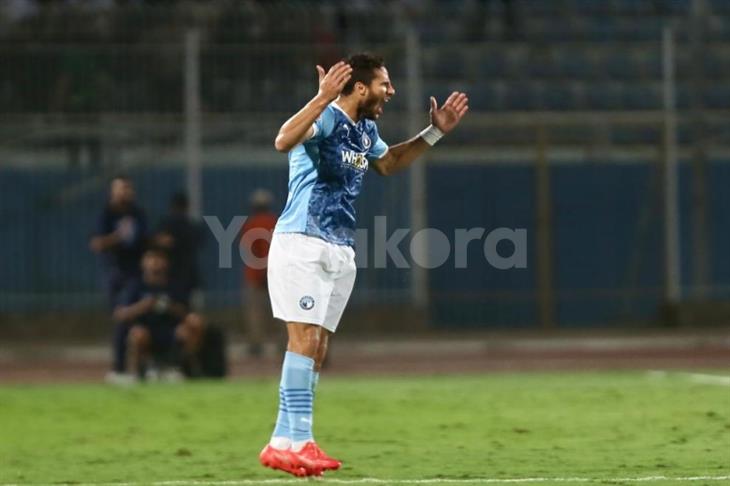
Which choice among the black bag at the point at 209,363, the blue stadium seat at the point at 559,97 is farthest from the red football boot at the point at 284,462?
the blue stadium seat at the point at 559,97

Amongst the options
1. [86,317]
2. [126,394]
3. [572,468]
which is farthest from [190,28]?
[572,468]

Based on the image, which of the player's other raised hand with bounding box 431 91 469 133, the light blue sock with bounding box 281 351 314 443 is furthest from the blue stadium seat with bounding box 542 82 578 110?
the light blue sock with bounding box 281 351 314 443

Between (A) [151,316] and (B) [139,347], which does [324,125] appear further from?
(A) [151,316]

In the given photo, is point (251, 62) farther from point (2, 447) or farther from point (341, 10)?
point (2, 447)

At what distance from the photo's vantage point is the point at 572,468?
30.5 ft

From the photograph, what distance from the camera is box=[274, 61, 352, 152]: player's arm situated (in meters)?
8.66

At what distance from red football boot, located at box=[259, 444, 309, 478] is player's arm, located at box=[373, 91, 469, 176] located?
1939 millimetres

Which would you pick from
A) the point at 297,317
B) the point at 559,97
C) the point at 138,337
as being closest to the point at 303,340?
the point at 297,317

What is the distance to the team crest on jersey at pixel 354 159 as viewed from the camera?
9195mm

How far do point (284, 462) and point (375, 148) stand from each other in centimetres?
199

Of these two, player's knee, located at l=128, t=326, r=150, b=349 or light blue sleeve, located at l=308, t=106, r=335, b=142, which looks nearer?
light blue sleeve, located at l=308, t=106, r=335, b=142

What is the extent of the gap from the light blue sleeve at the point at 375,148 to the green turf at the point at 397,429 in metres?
1.84

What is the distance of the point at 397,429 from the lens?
1223cm

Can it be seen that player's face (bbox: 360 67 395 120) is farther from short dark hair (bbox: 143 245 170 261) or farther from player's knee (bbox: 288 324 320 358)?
short dark hair (bbox: 143 245 170 261)
